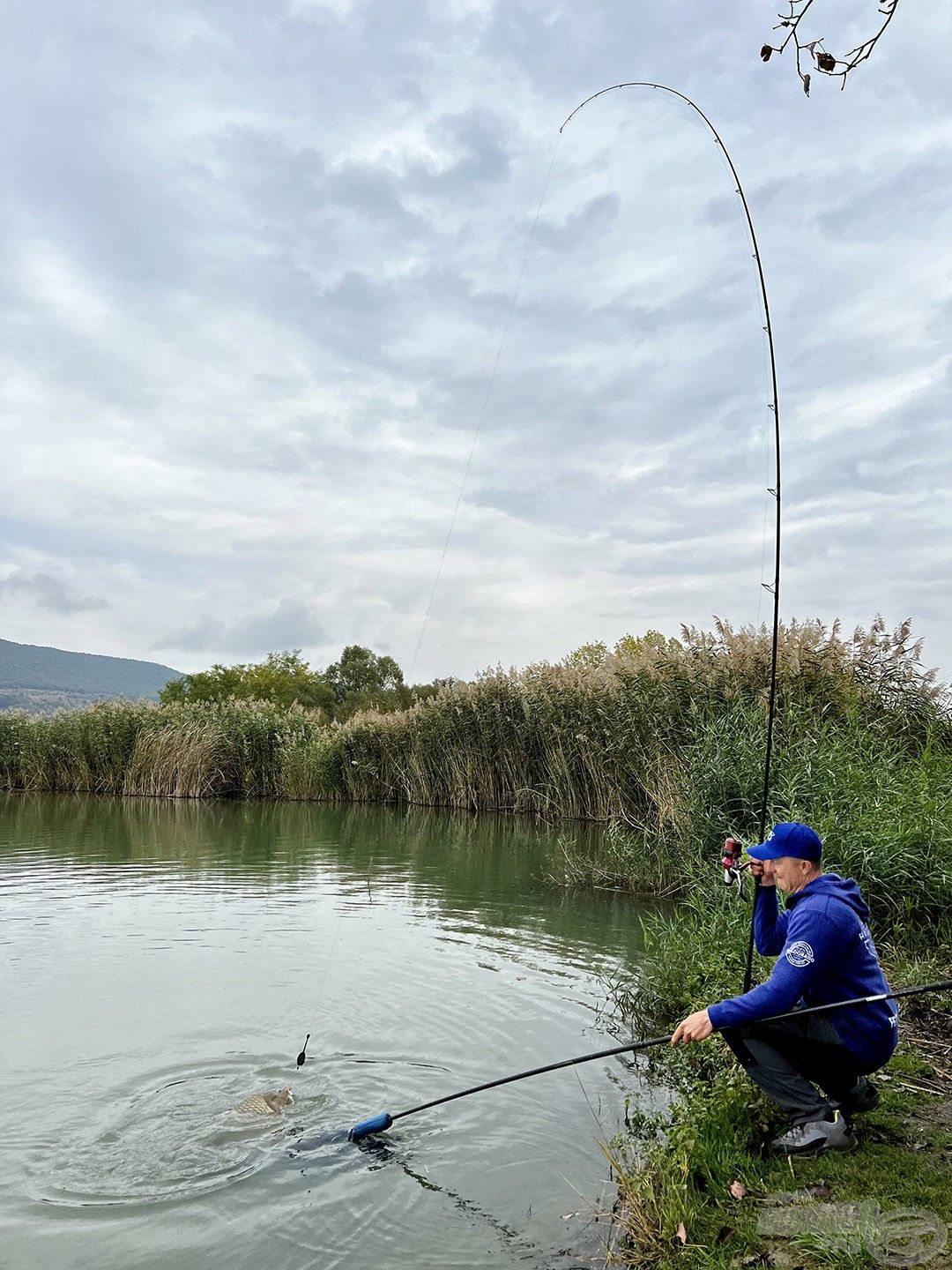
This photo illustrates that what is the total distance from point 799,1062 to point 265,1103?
9.29 feet

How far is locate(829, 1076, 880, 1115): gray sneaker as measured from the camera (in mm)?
4227

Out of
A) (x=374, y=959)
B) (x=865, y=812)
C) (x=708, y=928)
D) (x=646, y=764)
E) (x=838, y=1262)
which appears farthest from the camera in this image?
(x=646, y=764)

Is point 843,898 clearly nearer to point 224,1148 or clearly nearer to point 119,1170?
point 224,1148

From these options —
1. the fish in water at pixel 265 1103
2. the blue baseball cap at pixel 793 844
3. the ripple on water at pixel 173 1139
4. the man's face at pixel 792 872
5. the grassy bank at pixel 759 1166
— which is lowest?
the ripple on water at pixel 173 1139

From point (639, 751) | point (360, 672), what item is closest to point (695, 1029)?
point (639, 751)

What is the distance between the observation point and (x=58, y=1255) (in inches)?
157

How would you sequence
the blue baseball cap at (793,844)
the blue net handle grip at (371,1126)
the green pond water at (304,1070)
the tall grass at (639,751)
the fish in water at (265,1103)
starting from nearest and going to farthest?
the green pond water at (304,1070) → the blue baseball cap at (793,844) → the blue net handle grip at (371,1126) → the fish in water at (265,1103) → the tall grass at (639,751)

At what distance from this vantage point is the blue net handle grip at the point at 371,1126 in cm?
490

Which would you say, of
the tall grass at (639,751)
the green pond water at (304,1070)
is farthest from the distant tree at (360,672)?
the green pond water at (304,1070)

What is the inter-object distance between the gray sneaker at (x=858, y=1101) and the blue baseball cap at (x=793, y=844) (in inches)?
38.0

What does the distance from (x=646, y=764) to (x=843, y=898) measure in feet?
35.5

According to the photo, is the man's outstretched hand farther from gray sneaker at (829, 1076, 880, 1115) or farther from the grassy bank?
gray sneaker at (829, 1076, 880, 1115)

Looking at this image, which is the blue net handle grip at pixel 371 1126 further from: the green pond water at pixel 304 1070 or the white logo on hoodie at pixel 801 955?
the white logo on hoodie at pixel 801 955

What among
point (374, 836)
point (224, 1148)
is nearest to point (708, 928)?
point (224, 1148)
